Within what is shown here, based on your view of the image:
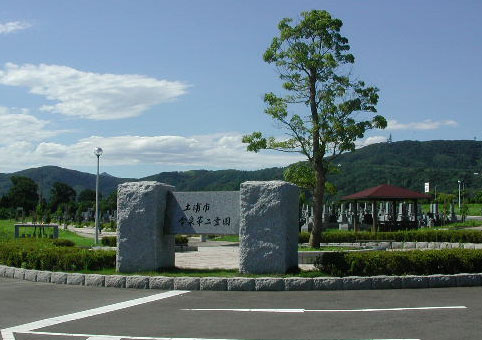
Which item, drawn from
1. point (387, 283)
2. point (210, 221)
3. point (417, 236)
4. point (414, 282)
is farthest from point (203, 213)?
point (417, 236)

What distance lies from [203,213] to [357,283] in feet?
11.1

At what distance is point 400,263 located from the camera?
10.1 metres

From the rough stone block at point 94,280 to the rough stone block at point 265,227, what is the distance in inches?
99.3

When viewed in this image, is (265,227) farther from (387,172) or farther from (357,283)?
(387,172)

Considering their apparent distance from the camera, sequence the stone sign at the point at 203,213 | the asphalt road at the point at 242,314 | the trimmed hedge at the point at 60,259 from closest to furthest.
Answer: the asphalt road at the point at 242,314 → the stone sign at the point at 203,213 → the trimmed hedge at the point at 60,259

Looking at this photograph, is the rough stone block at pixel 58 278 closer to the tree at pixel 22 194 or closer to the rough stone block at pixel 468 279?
the rough stone block at pixel 468 279

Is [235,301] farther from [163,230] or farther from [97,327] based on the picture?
[163,230]

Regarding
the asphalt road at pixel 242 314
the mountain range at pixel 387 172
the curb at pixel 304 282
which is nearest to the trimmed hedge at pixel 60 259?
the asphalt road at pixel 242 314

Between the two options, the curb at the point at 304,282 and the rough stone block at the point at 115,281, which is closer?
the curb at the point at 304,282

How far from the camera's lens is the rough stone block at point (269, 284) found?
9.50 meters

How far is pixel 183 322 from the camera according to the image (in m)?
6.80

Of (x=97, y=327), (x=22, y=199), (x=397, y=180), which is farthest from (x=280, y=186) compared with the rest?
(x=397, y=180)

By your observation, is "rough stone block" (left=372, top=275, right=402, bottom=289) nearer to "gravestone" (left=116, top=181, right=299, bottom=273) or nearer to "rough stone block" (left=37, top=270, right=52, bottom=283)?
"gravestone" (left=116, top=181, right=299, bottom=273)

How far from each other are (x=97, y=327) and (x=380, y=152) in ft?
432
